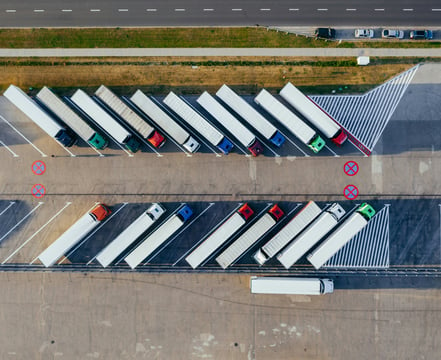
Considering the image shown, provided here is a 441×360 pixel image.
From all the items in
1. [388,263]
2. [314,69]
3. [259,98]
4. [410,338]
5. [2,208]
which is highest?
[314,69]

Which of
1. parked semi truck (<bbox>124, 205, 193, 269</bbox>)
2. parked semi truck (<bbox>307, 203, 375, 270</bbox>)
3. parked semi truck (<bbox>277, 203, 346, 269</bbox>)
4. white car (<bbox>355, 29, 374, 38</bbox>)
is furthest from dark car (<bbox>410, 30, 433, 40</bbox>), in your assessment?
parked semi truck (<bbox>124, 205, 193, 269</bbox>)

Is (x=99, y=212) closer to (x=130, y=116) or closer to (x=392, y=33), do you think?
(x=130, y=116)

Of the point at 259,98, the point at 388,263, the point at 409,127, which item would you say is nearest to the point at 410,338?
the point at 388,263

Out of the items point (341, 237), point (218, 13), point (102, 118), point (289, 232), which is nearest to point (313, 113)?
point (289, 232)

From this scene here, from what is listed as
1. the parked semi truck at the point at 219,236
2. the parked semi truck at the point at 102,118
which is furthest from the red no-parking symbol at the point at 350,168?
the parked semi truck at the point at 102,118

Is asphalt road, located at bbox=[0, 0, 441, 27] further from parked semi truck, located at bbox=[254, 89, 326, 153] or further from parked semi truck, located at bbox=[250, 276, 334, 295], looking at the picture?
parked semi truck, located at bbox=[250, 276, 334, 295]

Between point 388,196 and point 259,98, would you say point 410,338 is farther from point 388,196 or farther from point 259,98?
point 259,98
